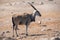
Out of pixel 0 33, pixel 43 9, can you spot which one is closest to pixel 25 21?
pixel 0 33

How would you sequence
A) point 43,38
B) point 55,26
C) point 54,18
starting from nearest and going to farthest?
1. point 43,38
2. point 55,26
3. point 54,18

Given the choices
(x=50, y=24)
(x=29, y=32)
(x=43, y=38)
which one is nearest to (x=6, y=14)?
(x=50, y=24)

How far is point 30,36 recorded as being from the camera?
16281 millimetres

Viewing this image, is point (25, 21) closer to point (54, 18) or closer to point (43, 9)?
point (54, 18)

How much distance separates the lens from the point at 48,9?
86.9 ft

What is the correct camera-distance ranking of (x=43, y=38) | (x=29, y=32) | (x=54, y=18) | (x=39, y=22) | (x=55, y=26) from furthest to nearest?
1. (x=54, y=18)
2. (x=39, y=22)
3. (x=55, y=26)
4. (x=29, y=32)
5. (x=43, y=38)

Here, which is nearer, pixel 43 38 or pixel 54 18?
pixel 43 38

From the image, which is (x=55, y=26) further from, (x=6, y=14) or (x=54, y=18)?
(x=6, y=14)

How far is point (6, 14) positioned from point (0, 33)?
794 centimetres

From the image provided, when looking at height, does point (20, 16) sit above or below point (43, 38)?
above

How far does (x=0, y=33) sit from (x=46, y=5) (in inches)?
459

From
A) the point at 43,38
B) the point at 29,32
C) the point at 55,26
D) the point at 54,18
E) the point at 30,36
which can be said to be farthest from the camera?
the point at 54,18

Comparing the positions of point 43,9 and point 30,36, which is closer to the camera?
point 30,36

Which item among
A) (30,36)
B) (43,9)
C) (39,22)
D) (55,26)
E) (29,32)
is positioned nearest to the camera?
(30,36)
